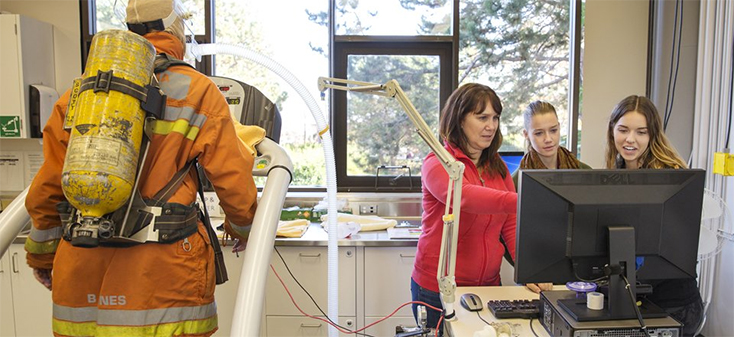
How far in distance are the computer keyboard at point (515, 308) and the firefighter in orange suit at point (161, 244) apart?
0.79 m

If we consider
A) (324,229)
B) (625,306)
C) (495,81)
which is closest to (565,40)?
(495,81)

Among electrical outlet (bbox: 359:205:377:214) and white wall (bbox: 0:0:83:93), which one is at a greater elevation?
white wall (bbox: 0:0:83:93)

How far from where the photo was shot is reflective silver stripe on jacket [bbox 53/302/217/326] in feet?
3.41

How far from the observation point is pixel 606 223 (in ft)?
3.55

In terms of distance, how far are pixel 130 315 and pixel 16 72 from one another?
2571mm

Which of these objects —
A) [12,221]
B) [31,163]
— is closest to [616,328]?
[12,221]

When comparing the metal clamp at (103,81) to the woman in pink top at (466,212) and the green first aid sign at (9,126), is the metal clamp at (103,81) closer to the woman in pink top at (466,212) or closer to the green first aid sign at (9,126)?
the woman in pink top at (466,212)

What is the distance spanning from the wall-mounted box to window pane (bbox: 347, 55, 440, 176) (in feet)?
6.87

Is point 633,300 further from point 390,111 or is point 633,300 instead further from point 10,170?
point 10,170

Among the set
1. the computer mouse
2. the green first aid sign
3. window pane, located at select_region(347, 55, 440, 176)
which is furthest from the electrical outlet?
the green first aid sign

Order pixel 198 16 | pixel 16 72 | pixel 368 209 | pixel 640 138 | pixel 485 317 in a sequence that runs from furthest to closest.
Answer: pixel 198 16
pixel 368 209
pixel 16 72
pixel 640 138
pixel 485 317

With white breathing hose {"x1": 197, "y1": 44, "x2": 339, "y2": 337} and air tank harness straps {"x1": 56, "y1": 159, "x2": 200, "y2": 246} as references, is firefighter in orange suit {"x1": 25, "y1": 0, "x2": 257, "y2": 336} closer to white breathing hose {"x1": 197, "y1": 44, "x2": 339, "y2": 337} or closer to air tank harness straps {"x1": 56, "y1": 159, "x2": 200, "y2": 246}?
air tank harness straps {"x1": 56, "y1": 159, "x2": 200, "y2": 246}

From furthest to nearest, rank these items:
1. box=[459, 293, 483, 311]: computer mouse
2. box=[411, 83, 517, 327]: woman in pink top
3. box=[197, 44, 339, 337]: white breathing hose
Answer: box=[197, 44, 339, 337]: white breathing hose, box=[411, 83, 517, 327]: woman in pink top, box=[459, 293, 483, 311]: computer mouse

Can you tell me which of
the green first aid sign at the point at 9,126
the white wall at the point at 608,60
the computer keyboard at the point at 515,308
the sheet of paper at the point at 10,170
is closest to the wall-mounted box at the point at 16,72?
the green first aid sign at the point at 9,126
